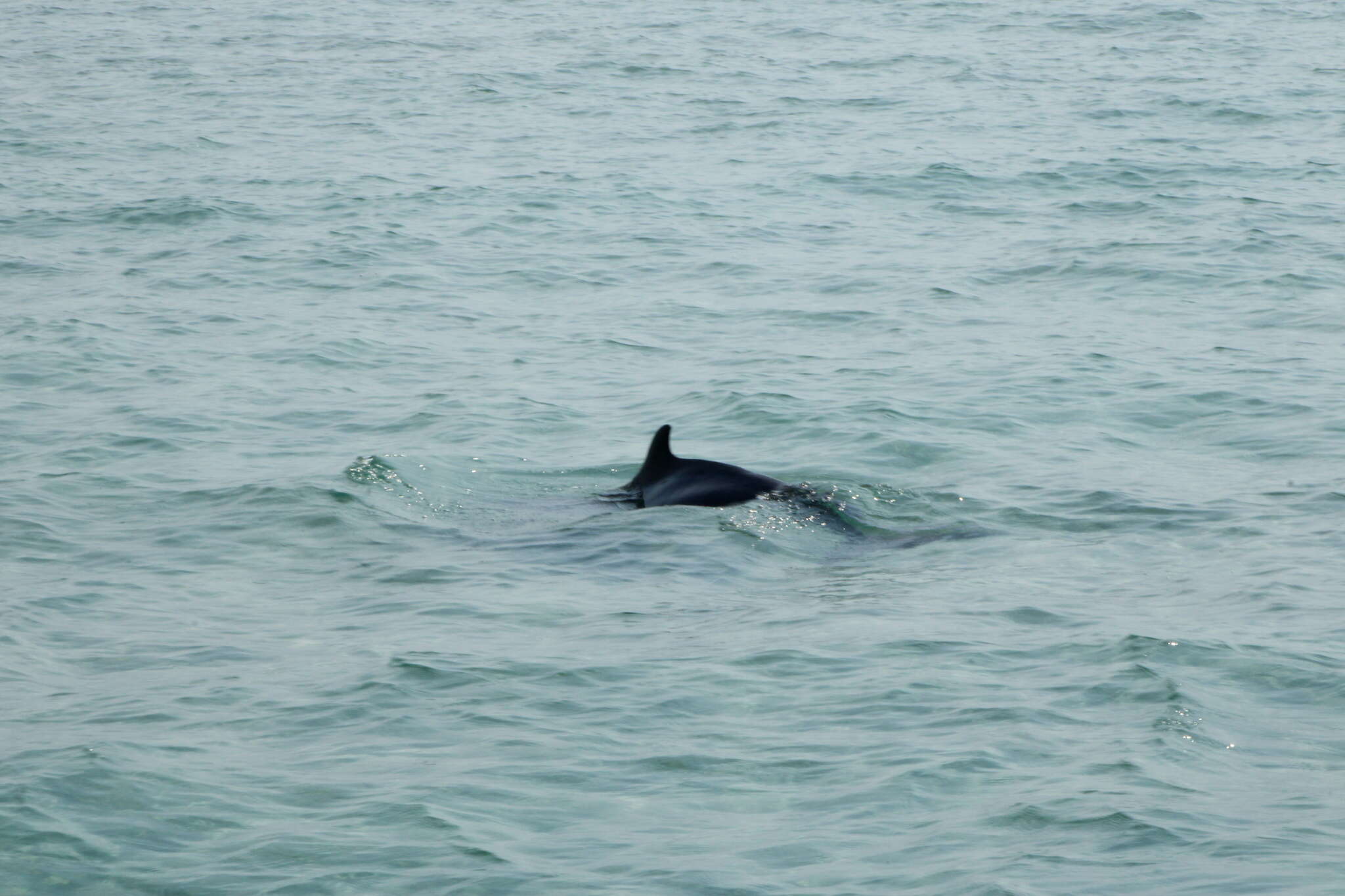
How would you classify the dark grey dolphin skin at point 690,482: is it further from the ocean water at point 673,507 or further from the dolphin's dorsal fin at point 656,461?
the ocean water at point 673,507

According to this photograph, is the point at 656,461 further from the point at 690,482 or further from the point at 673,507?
the point at 673,507

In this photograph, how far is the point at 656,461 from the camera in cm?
1256

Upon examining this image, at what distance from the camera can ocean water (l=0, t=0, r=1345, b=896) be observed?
761 cm

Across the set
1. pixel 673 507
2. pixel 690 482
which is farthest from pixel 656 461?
pixel 673 507

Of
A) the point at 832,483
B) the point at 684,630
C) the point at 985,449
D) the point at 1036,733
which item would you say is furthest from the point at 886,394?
the point at 1036,733

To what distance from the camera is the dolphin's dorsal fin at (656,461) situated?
1238 cm

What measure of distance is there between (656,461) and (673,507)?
455 mm

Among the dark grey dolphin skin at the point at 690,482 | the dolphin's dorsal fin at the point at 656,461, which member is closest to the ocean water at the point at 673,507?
the dark grey dolphin skin at the point at 690,482

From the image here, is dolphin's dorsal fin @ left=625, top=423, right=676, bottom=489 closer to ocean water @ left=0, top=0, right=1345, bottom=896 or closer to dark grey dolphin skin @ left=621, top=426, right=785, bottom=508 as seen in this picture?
dark grey dolphin skin @ left=621, top=426, right=785, bottom=508

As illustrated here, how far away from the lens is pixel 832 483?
42.8ft

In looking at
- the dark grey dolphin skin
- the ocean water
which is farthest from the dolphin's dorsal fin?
the ocean water

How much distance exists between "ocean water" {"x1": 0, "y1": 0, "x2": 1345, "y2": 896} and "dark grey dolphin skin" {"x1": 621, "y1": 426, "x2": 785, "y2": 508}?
191 millimetres

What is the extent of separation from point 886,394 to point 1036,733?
7641 millimetres

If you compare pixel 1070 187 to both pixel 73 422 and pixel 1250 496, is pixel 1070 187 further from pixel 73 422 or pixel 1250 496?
pixel 73 422
